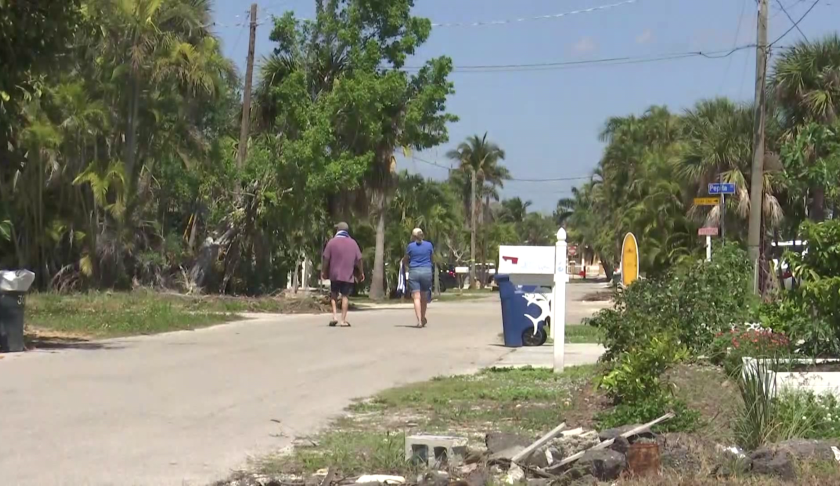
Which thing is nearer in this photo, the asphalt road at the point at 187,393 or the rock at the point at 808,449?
the rock at the point at 808,449

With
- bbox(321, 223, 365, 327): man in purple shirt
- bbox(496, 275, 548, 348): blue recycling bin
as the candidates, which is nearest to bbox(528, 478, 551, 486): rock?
bbox(496, 275, 548, 348): blue recycling bin

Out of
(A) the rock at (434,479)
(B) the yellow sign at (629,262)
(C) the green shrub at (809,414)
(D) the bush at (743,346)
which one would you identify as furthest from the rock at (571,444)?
(B) the yellow sign at (629,262)

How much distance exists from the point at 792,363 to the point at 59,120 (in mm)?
19636

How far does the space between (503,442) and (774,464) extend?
1832 millimetres

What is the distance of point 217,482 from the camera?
7129mm

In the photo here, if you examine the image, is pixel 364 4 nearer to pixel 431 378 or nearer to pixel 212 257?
pixel 212 257

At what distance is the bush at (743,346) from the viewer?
10.2m

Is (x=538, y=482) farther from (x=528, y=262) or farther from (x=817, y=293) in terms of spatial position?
(x=528, y=262)

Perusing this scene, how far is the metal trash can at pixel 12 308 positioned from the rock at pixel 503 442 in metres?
8.33

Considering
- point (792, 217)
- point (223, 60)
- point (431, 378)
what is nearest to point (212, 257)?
point (223, 60)

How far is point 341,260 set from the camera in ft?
64.3

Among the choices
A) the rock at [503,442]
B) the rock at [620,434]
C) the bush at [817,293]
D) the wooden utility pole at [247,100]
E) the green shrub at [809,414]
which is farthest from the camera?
the wooden utility pole at [247,100]

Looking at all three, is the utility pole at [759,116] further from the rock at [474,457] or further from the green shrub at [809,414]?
the rock at [474,457]

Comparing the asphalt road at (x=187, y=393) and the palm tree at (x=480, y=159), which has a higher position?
the palm tree at (x=480, y=159)
